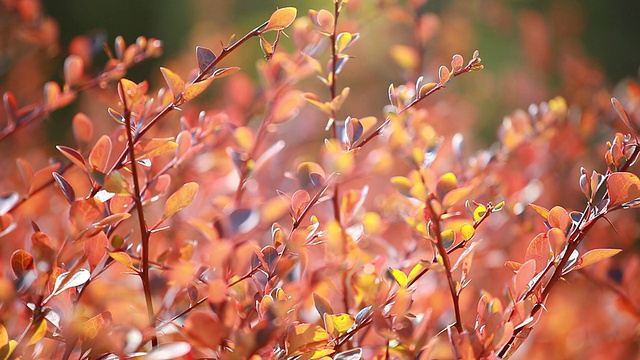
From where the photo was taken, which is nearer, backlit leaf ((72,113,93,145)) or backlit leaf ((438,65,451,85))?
backlit leaf ((438,65,451,85))

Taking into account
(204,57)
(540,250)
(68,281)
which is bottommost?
(540,250)

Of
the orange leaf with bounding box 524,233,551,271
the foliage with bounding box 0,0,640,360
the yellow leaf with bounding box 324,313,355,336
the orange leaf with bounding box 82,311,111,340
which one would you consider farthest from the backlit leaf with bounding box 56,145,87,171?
the orange leaf with bounding box 524,233,551,271

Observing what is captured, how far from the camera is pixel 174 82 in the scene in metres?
0.50

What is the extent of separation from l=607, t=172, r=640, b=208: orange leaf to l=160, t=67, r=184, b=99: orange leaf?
345 mm

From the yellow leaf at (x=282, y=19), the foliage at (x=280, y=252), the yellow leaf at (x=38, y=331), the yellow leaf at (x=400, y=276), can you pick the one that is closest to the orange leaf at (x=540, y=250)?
the foliage at (x=280, y=252)

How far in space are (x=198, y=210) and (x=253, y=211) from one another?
1.79ft

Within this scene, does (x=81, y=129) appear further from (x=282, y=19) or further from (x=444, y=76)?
(x=444, y=76)

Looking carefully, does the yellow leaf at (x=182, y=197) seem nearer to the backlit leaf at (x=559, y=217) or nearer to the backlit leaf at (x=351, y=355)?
the backlit leaf at (x=351, y=355)

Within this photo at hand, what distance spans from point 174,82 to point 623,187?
14.2 inches

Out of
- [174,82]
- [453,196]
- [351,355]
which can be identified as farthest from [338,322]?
[174,82]

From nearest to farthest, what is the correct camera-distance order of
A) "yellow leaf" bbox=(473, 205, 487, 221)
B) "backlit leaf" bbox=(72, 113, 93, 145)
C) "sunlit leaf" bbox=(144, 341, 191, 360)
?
"sunlit leaf" bbox=(144, 341, 191, 360) → "yellow leaf" bbox=(473, 205, 487, 221) → "backlit leaf" bbox=(72, 113, 93, 145)

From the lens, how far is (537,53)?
1.56 m

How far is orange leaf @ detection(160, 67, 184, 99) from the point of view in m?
0.50

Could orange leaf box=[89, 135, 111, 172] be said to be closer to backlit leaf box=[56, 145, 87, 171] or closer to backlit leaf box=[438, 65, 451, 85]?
backlit leaf box=[56, 145, 87, 171]
